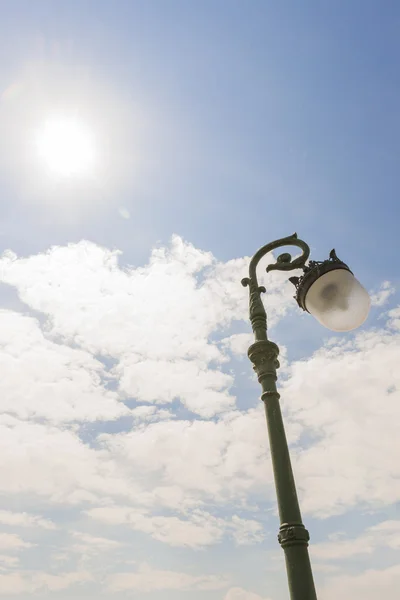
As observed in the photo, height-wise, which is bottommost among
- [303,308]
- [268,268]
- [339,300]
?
[339,300]

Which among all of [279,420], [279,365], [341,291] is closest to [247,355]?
[279,365]

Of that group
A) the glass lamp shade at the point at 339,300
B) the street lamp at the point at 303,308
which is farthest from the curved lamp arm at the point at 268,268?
the glass lamp shade at the point at 339,300

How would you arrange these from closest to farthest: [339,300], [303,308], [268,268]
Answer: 1. [339,300]
2. [303,308]
3. [268,268]

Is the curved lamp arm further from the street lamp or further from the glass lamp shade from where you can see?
the glass lamp shade

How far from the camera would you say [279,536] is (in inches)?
149

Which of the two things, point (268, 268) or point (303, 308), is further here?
point (268, 268)

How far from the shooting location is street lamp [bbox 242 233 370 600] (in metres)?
3.68

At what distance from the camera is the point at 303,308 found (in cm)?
525

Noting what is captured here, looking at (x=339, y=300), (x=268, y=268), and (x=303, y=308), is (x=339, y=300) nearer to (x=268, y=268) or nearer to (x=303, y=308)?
(x=303, y=308)

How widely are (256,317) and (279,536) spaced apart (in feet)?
7.72

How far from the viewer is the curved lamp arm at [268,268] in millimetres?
5242

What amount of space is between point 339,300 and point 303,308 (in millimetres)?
511

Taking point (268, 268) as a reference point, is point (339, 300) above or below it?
below

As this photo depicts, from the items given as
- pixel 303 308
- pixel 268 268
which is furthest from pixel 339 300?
pixel 268 268
